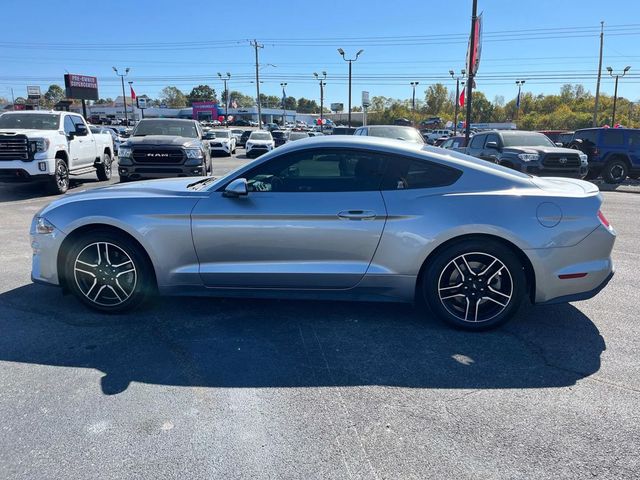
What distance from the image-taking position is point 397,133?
12.2 m

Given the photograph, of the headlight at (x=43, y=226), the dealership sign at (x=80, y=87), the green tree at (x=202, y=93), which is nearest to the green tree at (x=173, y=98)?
the green tree at (x=202, y=93)

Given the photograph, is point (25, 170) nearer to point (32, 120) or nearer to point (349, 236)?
point (32, 120)

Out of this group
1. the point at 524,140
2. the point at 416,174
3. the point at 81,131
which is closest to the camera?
the point at 416,174

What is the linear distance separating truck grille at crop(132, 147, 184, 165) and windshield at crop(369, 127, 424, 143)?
15.3 ft

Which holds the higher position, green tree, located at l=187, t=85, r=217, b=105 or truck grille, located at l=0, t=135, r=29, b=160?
green tree, located at l=187, t=85, r=217, b=105

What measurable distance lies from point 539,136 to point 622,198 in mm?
2768

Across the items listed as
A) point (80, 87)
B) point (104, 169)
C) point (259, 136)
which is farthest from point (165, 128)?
point (80, 87)

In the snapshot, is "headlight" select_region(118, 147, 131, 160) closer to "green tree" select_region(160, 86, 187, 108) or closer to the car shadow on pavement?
the car shadow on pavement

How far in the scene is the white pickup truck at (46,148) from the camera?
428 inches

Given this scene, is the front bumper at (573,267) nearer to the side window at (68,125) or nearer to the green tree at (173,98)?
the side window at (68,125)

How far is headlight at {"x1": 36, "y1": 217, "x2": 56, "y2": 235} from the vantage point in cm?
430

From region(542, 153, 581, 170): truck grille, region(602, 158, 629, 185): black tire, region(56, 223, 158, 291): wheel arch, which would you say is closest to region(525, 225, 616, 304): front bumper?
region(56, 223, 158, 291): wheel arch

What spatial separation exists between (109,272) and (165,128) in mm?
9070

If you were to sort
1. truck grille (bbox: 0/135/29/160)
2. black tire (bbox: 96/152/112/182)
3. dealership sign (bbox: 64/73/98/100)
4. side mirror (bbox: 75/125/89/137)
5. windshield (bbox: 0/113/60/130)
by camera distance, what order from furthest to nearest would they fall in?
1. dealership sign (bbox: 64/73/98/100)
2. black tire (bbox: 96/152/112/182)
3. side mirror (bbox: 75/125/89/137)
4. windshield (bbox: 0/113/60/130)
5. truck grille (bbox: 0/135/29/160)
